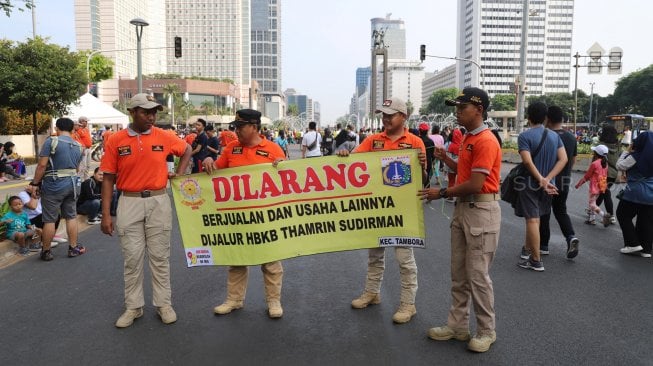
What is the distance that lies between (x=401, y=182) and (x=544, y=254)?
360 centimetres

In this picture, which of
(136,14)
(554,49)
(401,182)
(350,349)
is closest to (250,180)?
(401,182)

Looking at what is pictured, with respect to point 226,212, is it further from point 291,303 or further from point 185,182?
point 291,303

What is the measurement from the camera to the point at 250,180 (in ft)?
14.9

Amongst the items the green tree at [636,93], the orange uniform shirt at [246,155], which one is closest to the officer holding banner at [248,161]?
the orange uniform shirt at [246,155]

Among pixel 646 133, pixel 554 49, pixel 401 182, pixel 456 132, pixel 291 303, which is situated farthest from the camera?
pixel 554 49

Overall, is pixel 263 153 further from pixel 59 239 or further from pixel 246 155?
pixel 59 239

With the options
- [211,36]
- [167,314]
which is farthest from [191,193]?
[211,36]

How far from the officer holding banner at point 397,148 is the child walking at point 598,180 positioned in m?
5.97

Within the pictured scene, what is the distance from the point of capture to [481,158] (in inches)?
146

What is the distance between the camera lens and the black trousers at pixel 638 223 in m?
6.92

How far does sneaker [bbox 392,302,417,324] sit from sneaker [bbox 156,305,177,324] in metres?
1.90

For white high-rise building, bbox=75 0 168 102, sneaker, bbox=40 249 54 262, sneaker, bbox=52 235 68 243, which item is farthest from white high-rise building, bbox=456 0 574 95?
sneaker, bbox=40 249 54 262

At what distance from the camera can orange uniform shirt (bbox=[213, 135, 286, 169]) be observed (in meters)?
4.64

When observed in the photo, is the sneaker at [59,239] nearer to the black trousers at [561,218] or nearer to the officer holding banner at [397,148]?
the officer holding banner at [397,148]
